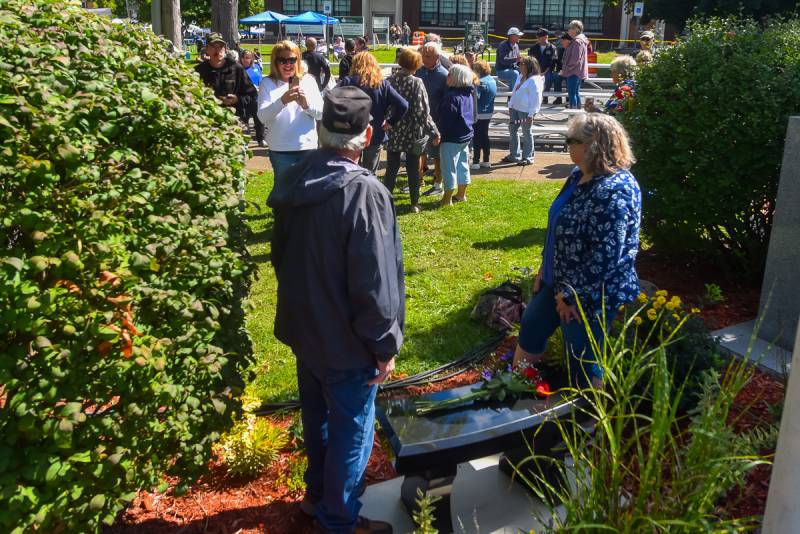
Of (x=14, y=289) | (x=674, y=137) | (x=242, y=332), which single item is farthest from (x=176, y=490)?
(x=674, y=137)

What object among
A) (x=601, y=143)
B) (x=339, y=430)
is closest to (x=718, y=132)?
(x=601, y=143)

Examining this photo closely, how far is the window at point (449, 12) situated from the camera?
5631 cm

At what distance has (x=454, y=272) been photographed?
6734 mm

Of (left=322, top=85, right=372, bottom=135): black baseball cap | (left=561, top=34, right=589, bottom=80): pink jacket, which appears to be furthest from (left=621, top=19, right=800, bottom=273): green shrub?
(left=561, top=34, right=589, bottom=80): pink jacket

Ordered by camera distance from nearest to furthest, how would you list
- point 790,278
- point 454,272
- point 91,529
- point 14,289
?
point 14,289 < point 91,529 < point 790,278 < point 454,272

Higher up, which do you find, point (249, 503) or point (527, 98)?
point (527, 98)

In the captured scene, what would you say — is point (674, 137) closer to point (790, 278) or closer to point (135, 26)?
Result: point (790, 278)

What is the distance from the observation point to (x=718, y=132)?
555 cm

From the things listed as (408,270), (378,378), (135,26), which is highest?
(135,26)

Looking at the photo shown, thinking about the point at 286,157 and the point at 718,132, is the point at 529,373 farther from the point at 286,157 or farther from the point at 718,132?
the point at 286,157

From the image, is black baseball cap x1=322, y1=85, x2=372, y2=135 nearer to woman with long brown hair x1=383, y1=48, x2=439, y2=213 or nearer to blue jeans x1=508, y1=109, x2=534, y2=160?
woman with long brown hair x1=383, y1=48, x2=439, y2=213

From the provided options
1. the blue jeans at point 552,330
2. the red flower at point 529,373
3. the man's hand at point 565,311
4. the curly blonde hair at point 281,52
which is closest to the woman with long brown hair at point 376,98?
the curly blonde hair at point 281,52

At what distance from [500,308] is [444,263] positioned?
1564 millimetres

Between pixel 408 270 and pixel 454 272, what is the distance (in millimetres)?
426
